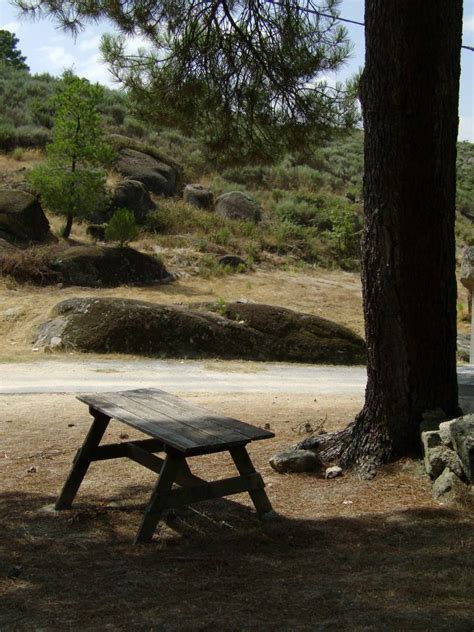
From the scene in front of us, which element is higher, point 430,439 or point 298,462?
point 430,439

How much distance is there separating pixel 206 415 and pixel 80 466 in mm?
918

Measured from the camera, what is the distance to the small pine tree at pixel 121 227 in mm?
21812

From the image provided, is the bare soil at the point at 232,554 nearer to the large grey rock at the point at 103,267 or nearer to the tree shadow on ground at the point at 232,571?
the tree shadow on ground at the point at 232,571

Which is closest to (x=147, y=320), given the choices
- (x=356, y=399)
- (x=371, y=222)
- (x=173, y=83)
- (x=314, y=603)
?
(x=356, y=399)

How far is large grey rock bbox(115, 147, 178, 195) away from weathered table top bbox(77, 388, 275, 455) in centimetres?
2452

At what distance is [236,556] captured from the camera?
14.3 feet

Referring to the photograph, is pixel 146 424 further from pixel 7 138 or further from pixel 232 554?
pixel 7 138

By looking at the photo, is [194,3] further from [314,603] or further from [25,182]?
[25,182]

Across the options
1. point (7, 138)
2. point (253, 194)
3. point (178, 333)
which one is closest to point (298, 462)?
point (178, 333)

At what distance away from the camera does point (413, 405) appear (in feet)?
18.3

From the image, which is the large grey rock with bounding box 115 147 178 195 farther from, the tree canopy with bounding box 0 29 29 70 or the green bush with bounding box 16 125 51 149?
the tree canopy with bounding box 0 29 29 70

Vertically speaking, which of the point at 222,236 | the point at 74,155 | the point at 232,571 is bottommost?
the point at 232,571

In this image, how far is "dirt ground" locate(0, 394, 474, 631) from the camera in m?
3.49

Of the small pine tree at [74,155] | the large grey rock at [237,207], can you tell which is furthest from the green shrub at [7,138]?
the small pine tree at [74,155]
